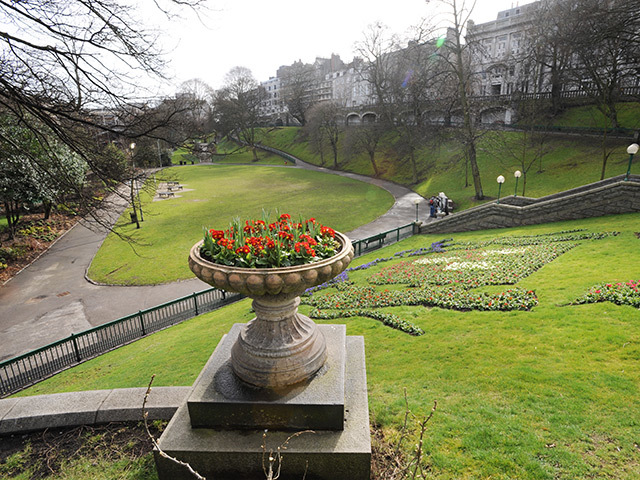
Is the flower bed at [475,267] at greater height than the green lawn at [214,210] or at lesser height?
greater

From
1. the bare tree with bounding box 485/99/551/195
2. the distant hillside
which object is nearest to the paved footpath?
the distant hillside

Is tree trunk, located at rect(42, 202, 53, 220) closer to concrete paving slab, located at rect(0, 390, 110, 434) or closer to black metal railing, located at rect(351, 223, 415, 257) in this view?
black metal railing, located at rect(351, 223, 415, 257)

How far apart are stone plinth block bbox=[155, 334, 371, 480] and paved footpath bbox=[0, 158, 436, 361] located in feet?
28.6

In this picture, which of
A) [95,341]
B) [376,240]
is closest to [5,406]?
[95,341]

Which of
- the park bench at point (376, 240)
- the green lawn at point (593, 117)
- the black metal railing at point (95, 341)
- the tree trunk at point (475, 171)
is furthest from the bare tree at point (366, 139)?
the black metal railing at point (95, 341)

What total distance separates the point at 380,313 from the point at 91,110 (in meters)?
7.78

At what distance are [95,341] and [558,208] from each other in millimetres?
21272

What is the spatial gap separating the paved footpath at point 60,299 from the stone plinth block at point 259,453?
870 cm

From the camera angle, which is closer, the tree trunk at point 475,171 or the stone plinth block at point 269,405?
the stone plinth block at point 269,405

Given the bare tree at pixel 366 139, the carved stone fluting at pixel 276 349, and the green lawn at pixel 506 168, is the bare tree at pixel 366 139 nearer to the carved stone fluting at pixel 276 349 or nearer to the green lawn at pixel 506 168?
the green lawn at pixel 506 168

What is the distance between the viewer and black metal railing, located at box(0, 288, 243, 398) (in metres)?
10.3

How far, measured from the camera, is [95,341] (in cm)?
1282

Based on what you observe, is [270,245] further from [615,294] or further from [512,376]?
[615,294]

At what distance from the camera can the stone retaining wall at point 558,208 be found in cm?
1625
